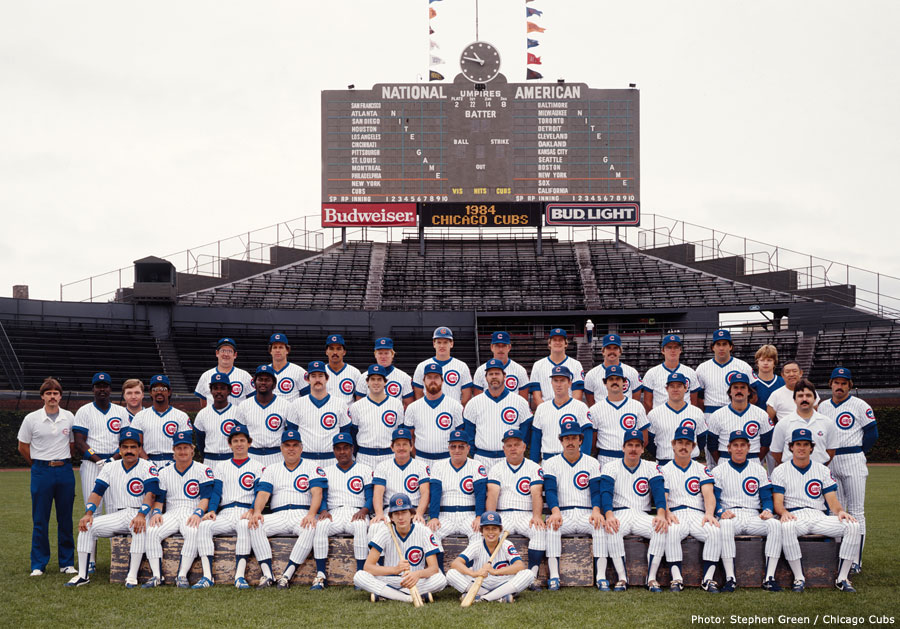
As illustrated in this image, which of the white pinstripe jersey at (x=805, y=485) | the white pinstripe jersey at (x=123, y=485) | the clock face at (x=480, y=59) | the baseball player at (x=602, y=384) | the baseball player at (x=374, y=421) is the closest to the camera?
the white pinstripe jersey at (x=805, y=485)

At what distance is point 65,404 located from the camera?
20.6 m

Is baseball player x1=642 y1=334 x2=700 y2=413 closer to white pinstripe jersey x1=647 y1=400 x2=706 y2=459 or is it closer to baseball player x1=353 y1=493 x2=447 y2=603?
white pinstripe jersey x1=647 y1=400 x2=706 y2=459

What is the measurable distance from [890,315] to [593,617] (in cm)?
2613

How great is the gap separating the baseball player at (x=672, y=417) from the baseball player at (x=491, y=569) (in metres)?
2.07

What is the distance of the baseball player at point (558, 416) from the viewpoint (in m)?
7.78

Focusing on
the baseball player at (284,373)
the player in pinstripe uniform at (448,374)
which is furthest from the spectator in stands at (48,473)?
the player in pinstripe uniform at (448,374)

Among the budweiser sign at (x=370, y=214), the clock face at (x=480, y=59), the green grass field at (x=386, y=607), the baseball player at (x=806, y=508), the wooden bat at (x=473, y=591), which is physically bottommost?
the green grass field at (x=386, y=607)

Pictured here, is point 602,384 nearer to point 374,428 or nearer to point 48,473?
point 374,428

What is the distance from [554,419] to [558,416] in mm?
50

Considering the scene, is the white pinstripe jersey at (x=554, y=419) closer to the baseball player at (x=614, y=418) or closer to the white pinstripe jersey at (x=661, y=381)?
the baseball player at (x=614, y=418)

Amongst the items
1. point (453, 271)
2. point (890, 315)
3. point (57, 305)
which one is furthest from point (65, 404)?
point (890, 315)

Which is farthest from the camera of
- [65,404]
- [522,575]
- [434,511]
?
[65,404]

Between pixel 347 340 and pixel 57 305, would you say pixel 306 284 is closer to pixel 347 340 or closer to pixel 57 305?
pixel 347 340

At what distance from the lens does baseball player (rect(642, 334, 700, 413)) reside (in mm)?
8406
